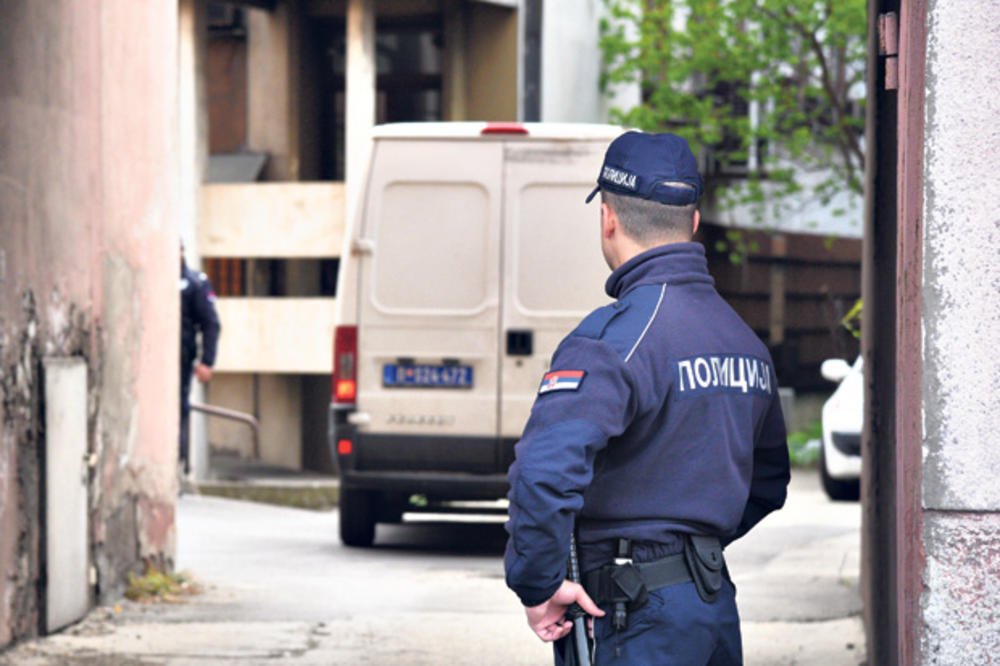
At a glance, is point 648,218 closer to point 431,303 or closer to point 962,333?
point 962,333

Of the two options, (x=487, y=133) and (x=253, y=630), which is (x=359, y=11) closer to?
(x=487, y=133)

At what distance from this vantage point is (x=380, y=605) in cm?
773

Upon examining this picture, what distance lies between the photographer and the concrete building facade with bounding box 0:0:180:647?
244 inches

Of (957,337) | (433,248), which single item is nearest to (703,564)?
(957,337)

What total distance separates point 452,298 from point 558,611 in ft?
20.5

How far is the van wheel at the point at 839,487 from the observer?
1369 centimetres

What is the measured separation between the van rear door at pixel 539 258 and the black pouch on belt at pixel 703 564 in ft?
19.6

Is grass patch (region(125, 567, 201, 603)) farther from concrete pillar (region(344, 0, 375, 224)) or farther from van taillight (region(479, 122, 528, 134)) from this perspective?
concrete pillar (region(344, 0, 375, 224))

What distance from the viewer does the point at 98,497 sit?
281 inches

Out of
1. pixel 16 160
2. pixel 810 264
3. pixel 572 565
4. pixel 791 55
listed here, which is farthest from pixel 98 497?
pixel 810 264

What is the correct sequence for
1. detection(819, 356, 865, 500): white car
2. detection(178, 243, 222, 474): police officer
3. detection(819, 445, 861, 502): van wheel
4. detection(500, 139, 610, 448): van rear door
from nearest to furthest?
1. detection(500, 139, 610, 448): van rear door
2. detection(178, 243, 222, 474): police officer
3. detection(819, 356, 865, 500): white car
4. detection(819, 445, 861, 502): van wheel

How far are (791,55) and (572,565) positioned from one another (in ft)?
62.4

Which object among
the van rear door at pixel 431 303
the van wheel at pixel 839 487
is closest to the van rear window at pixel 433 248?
the van rear door at pixel 431 303

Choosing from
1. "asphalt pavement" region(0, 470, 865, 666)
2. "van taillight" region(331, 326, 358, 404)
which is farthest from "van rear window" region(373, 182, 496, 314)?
"asphalt pavement" region(0, 470, 865, 666)
